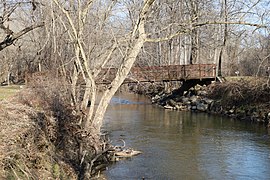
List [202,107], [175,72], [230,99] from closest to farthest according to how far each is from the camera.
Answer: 1. [230,99]
2. [202,107]
3. [175,72]

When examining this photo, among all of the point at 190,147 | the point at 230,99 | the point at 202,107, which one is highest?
the point at 230,99

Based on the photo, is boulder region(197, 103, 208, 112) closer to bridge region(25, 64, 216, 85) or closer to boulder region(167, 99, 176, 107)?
boulder region(167, 99, 176, 107)

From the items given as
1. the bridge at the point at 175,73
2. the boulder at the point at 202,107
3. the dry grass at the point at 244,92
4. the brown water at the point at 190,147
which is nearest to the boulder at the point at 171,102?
the bridge at the point at 175,73

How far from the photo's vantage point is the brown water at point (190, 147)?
11.5 metres

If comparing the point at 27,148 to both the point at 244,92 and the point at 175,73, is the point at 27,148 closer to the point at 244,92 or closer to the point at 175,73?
the point at 244,92

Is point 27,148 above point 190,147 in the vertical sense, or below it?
above

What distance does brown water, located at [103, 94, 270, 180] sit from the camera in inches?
451

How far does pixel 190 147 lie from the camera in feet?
48.9

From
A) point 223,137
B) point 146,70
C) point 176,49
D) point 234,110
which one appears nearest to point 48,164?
point 223,137

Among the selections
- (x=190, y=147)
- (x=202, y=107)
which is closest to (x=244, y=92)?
(x=202, y=107)

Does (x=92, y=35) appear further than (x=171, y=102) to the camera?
No

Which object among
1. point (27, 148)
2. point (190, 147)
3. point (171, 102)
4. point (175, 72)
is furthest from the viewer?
point (171, 102)

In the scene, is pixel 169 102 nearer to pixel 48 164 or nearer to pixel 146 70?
pixel 146 70

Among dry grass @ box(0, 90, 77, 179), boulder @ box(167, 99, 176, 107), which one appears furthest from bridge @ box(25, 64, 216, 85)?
dry grass @ box(0, 90, 77, 179)
